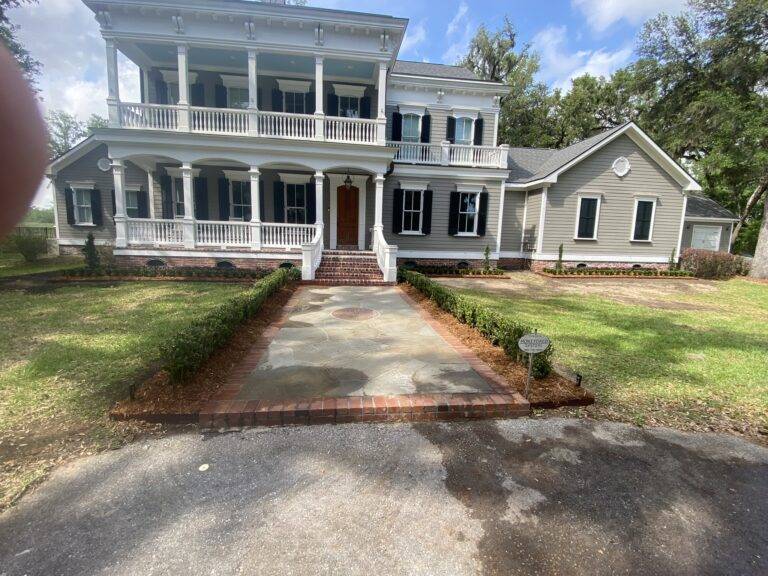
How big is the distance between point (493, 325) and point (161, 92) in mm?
14766

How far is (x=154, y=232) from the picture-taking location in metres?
13.1

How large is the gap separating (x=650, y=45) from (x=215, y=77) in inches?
839

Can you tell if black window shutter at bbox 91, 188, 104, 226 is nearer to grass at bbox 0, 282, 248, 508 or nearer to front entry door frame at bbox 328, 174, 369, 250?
grass at bbox 0, 282, 248, 508

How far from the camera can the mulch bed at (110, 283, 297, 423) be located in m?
3.89

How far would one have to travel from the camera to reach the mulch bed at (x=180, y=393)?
3.89 m

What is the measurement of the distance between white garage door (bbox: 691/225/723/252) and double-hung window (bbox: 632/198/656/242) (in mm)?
5400

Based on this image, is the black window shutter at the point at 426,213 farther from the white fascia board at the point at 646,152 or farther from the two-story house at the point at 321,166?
the white fascia board at the point at 646,152

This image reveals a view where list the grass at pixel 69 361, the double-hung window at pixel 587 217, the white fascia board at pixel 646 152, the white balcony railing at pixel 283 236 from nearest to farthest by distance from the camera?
1. the grass at pixel 69 361
2. the white balcony railing at pixel 283 236
3. the white fascia board at pixel 646 152
4. the double-hung window at pixel 587 217

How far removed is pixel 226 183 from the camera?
1509 centimetres

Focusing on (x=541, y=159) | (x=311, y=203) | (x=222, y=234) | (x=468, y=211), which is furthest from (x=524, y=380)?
(x=541, y=159)

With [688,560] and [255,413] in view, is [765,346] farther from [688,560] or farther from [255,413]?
[255,413]

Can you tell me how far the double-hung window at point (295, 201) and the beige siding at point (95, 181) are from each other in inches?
224

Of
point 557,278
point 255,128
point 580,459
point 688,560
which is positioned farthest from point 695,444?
point 255,128

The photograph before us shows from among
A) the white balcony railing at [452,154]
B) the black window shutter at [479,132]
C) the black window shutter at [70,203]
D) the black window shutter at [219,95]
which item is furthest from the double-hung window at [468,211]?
the black window shutter at [70,203]
